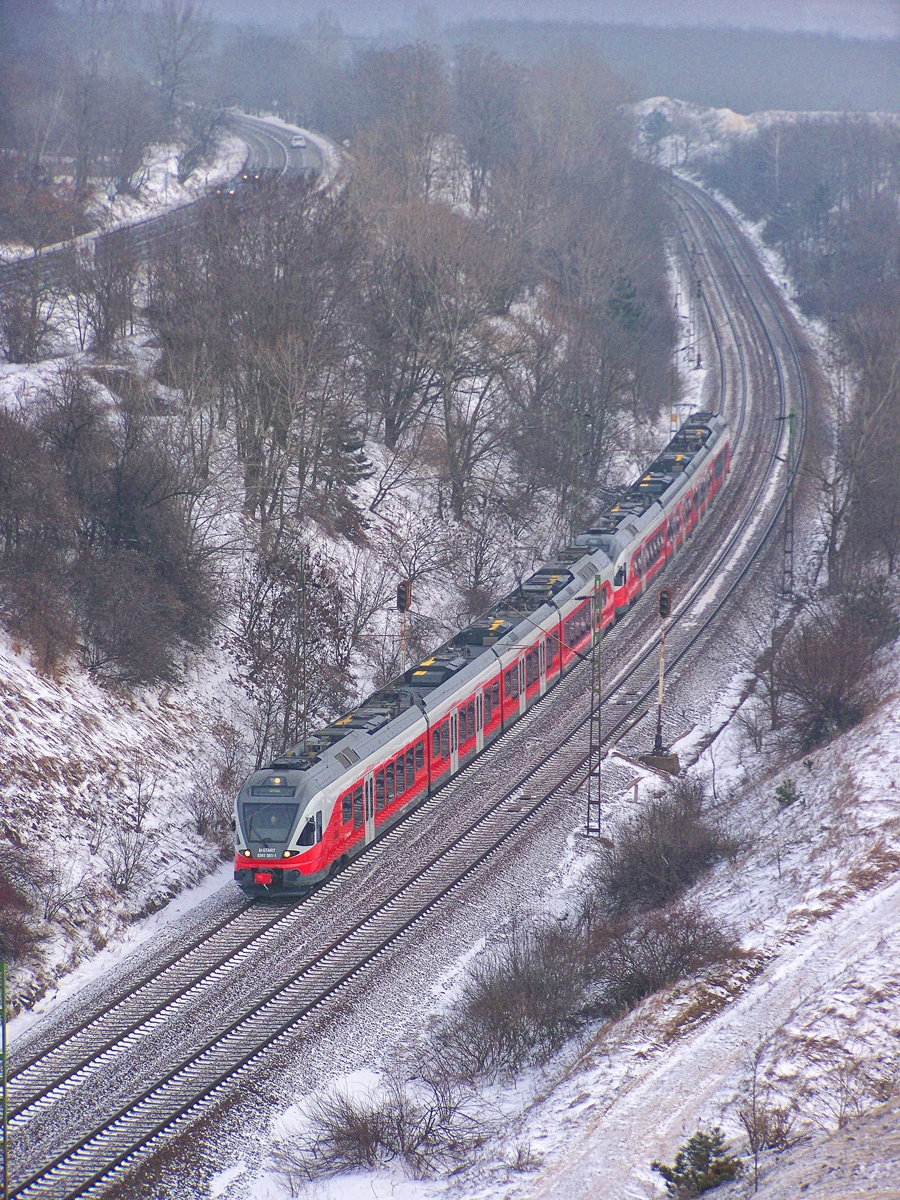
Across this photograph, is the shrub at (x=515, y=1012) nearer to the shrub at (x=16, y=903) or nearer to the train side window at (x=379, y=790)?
the train side window at (x=379, y=790)

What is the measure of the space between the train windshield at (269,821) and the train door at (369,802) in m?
2.43

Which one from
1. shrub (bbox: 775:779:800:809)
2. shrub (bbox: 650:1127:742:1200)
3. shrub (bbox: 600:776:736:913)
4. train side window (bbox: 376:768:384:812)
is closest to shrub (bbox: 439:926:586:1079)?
shrub (bbox: 600:776:736:913)

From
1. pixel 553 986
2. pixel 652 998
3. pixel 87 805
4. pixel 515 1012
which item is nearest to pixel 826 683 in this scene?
pixel 652 998

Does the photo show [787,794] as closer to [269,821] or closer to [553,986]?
[553,986]

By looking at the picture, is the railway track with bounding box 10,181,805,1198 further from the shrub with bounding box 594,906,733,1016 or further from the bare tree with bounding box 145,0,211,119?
the bare tree with bounding box 145,0,211,119

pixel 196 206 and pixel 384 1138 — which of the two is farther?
pixel 196 206

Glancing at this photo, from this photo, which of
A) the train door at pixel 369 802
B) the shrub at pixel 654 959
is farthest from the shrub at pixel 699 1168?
the train door at pixel 369 802

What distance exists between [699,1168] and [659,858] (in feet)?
36.6

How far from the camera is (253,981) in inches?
900

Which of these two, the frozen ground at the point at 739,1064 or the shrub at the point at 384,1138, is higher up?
the frozen ground at the point at 739,1064

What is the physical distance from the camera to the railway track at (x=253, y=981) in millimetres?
18703

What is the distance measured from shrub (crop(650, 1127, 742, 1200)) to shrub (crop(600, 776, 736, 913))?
996cm

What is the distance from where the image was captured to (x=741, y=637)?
1702 inches

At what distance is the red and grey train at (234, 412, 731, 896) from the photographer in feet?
82.4
